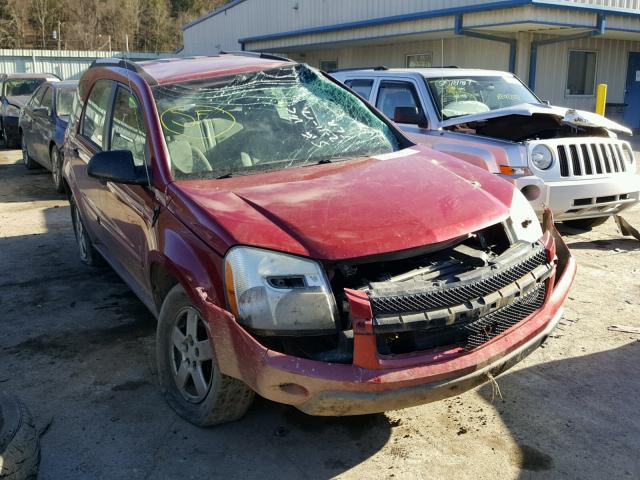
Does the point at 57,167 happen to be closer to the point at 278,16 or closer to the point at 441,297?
the point at 441,297

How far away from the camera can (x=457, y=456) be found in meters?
2.99

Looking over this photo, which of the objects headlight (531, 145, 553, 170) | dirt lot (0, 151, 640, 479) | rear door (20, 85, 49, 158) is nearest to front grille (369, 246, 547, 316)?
dirt lot (0, 151, 640, 479)

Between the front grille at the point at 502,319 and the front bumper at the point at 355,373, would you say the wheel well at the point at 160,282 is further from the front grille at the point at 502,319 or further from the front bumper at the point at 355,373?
the front grille at the point at 502,319

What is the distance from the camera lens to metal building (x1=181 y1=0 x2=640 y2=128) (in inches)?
551

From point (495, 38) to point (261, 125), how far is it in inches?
493

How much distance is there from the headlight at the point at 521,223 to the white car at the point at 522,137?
6.32ft

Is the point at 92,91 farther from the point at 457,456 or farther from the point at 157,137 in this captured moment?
the point at 457,456

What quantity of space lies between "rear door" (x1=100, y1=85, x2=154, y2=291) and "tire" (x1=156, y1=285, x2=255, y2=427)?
50 cm

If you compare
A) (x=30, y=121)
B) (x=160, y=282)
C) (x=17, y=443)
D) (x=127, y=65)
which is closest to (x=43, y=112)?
(x=30, y=121)

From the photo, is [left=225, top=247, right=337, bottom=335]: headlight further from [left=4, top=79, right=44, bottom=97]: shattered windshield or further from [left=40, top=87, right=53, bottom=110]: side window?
[left=4, top=79, right=44, bottom=97]: shattered windshield

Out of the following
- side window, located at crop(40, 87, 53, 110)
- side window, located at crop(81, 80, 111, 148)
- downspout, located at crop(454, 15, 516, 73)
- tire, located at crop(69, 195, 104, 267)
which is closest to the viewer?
side window, located at crop(81, 80, 111, 148)

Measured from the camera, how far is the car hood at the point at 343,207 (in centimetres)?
275

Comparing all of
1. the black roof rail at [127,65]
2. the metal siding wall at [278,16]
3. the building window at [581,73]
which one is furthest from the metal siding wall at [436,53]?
the black roof rail at [127,65]

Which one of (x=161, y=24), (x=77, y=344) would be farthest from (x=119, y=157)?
(x=161, y=24)
